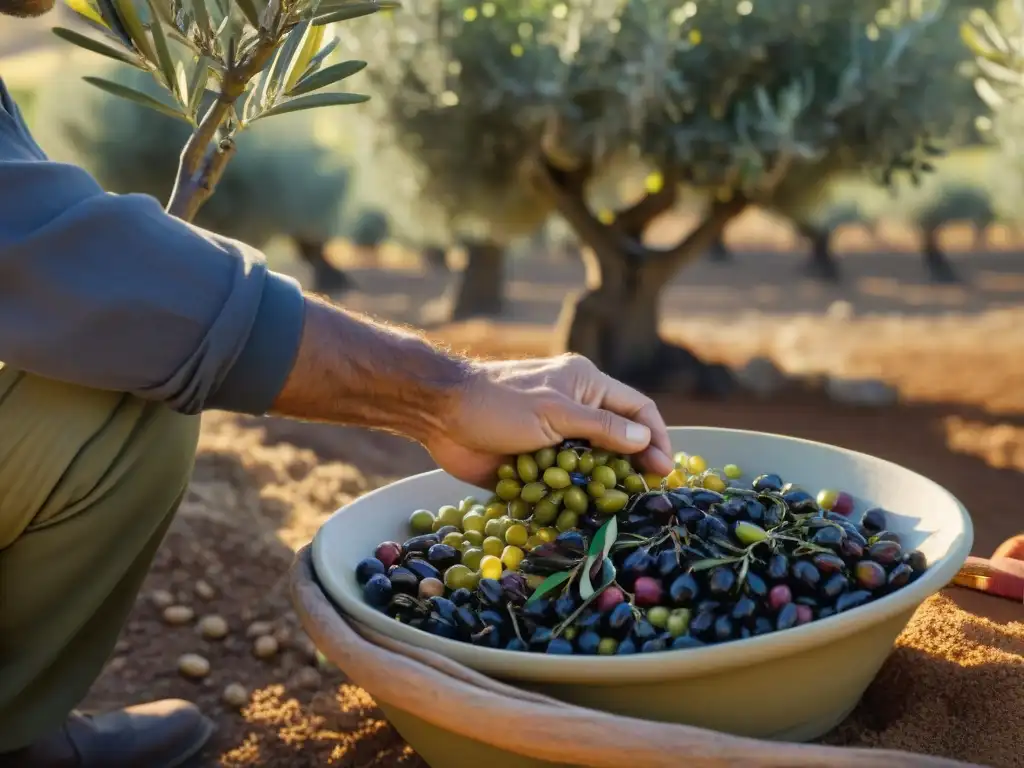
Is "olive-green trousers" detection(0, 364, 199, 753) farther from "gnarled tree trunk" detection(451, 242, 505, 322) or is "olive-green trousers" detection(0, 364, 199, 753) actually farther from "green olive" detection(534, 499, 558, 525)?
"gnarled tree trunk" detection(451, 242, 505, 322)

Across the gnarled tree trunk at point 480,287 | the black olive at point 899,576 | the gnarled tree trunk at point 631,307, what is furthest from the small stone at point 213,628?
the gnarled tree trunk at point 480,287

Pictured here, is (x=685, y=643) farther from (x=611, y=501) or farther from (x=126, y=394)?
(x=126, y=394)

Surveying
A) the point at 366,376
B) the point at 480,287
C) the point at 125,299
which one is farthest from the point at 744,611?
the point at 480,287

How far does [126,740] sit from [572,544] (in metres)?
0.85

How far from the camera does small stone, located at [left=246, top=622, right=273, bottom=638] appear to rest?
85.7 inches

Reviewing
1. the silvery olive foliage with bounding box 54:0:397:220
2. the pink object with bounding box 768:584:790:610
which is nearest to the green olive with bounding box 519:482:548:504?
the pink object with bounding box 768:584:790:610

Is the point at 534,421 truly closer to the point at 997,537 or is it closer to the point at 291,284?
the point at 291,284

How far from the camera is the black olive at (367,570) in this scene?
4.74 ft

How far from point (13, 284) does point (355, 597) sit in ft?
1.85

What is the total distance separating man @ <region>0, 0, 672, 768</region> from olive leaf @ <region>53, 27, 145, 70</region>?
2.1 inches

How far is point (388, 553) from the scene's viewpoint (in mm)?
1495

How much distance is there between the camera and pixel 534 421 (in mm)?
1363

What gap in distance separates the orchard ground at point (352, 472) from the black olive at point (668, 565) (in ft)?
1.41

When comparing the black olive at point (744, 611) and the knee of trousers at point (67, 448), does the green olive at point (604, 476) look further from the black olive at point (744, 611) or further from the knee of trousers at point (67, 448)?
the knee of trousers at point (67, 448)
